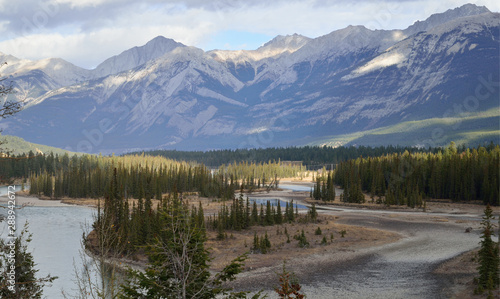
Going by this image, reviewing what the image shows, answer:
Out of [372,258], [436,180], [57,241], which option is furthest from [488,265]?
[436,180]

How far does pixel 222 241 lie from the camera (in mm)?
65125

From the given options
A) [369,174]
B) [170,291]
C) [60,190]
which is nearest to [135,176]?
[60,190]

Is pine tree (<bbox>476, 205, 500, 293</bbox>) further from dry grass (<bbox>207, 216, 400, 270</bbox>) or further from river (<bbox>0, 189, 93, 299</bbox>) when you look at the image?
river (<bbox>0, 189, 93, 299</bbox>)

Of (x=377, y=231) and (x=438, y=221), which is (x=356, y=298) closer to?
(x=377, y=231)

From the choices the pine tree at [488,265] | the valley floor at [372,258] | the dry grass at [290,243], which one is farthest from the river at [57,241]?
the pine tree at [488,265]

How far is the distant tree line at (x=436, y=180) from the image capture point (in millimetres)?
108812

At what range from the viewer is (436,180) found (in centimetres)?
11894

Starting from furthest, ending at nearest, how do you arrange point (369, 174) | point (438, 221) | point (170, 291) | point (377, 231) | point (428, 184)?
point (369, 174)
point (428, 184)
point (438, 221)
point (377, 231)
point (170, 291)

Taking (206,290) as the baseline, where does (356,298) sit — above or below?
below

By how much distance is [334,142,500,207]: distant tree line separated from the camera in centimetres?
10881

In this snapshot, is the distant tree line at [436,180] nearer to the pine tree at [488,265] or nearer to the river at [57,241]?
the river at [57,241]

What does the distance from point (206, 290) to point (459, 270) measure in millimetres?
37514

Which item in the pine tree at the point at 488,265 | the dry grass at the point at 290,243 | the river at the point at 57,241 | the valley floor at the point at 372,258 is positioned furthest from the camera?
the dry grass at the point at 290,243

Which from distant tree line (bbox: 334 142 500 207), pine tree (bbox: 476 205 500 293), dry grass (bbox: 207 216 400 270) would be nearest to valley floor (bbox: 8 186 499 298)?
dry grass (bbox: 207 216 400 270)
